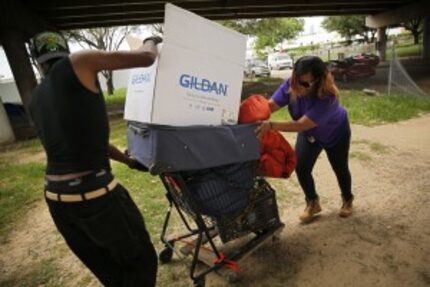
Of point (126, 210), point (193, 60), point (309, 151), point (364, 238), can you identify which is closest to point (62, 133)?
point (126, 210)

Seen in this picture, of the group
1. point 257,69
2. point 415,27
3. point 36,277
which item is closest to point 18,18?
point 36,277

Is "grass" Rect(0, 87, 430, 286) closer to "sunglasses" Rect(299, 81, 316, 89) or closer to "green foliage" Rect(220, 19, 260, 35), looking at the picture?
"sunglasses" Rect(299, 81, 316, 89)

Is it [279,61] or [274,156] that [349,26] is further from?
[274,156]

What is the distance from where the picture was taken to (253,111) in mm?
2910

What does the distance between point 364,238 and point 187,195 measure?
1996 mm

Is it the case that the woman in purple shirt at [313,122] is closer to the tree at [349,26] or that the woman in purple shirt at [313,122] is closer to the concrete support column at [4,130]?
the concrete support column at [4,130]

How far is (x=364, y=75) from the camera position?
1811 centimetres

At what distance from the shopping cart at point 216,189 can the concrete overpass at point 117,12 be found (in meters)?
11.3

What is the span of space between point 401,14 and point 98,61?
22266 millimetres

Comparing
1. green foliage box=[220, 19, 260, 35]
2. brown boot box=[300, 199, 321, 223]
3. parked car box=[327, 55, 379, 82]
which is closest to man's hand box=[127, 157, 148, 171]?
brown boot box=[300, 199, 321, 223]

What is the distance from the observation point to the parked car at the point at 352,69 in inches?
706

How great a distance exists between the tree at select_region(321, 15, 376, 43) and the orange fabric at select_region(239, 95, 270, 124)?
4282 centimetres

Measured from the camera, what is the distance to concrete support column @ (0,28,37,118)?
12.1 m

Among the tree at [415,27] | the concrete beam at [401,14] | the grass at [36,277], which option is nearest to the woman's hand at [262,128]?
the grass at [36,277]
